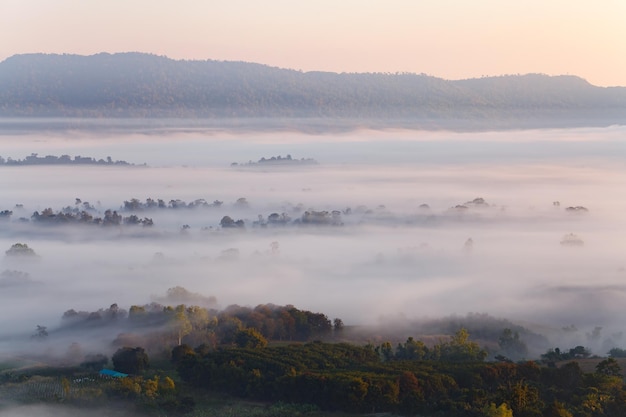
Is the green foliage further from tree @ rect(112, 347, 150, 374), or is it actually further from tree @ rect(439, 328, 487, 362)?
tree @ rect(112, 347, 150, 374)

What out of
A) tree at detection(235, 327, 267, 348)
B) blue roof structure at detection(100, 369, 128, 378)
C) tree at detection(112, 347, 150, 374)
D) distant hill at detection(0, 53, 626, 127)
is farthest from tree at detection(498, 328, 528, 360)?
distant hill at detection(0, 53, 626, 127)

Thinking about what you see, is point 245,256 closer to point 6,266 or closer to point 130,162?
point 6,266

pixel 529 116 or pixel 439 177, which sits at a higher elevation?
pixel 529 116

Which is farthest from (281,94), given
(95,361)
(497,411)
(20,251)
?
(497,411)

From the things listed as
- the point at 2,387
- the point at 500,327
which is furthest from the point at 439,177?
the point at 2,387

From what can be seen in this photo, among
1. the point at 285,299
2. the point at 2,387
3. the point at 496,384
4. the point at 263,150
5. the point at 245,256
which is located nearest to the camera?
the point at 496,384
